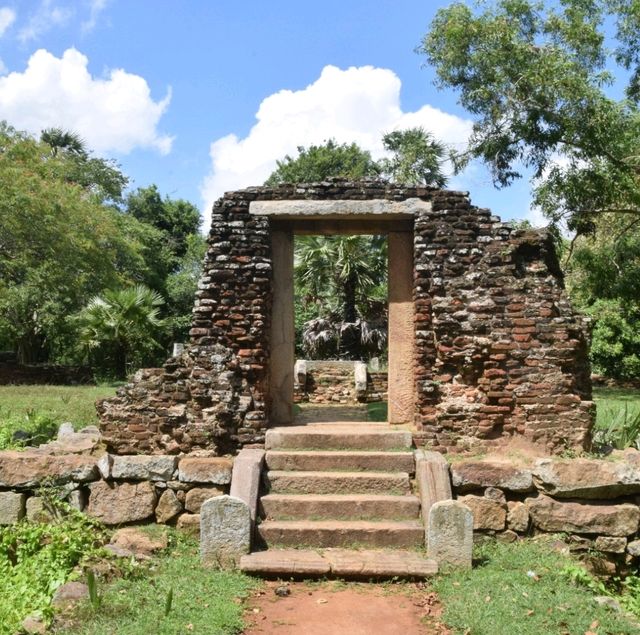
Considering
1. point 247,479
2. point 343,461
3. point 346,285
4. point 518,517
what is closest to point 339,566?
point 247,479

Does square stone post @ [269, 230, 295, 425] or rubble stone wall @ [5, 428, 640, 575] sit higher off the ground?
square stone post @ [269, 230, 295, 425]

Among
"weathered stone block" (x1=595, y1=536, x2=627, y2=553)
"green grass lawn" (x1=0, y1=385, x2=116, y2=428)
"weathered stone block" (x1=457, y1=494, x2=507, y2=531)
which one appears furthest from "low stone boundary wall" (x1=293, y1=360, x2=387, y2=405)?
"weathered stone block" (x1=595, y1=536, x2=627, y2=553)

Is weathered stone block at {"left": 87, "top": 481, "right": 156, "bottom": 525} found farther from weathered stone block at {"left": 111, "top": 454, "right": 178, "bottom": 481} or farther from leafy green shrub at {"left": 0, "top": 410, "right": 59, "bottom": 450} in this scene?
leafy green shrub at {"left": 0, "top": 410, "right": 59, "bottom": 450}

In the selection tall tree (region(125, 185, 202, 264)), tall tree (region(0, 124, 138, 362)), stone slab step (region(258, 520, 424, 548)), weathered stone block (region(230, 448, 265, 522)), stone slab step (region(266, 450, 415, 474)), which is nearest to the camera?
stone slab step (region(258, 520, 424, 548))

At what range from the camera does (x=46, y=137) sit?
2997 centimetres

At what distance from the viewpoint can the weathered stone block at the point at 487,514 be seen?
6473 mm

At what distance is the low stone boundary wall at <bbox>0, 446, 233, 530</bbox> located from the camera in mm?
6652

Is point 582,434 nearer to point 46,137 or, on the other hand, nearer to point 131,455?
point 131,455

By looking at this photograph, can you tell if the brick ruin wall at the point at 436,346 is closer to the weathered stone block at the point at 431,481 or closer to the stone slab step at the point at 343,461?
the stone slab step at the point at 343,461

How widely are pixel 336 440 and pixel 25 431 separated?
404 cm

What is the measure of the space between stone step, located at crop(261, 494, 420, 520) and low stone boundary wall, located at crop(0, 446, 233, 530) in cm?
64

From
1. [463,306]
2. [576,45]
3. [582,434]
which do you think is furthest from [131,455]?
[576,45]

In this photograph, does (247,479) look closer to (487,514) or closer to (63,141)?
(487,514)

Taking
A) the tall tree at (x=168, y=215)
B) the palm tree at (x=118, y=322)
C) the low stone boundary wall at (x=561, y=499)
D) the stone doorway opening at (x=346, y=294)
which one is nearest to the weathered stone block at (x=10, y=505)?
the low stone boundary wall at (x=561, y=499)
